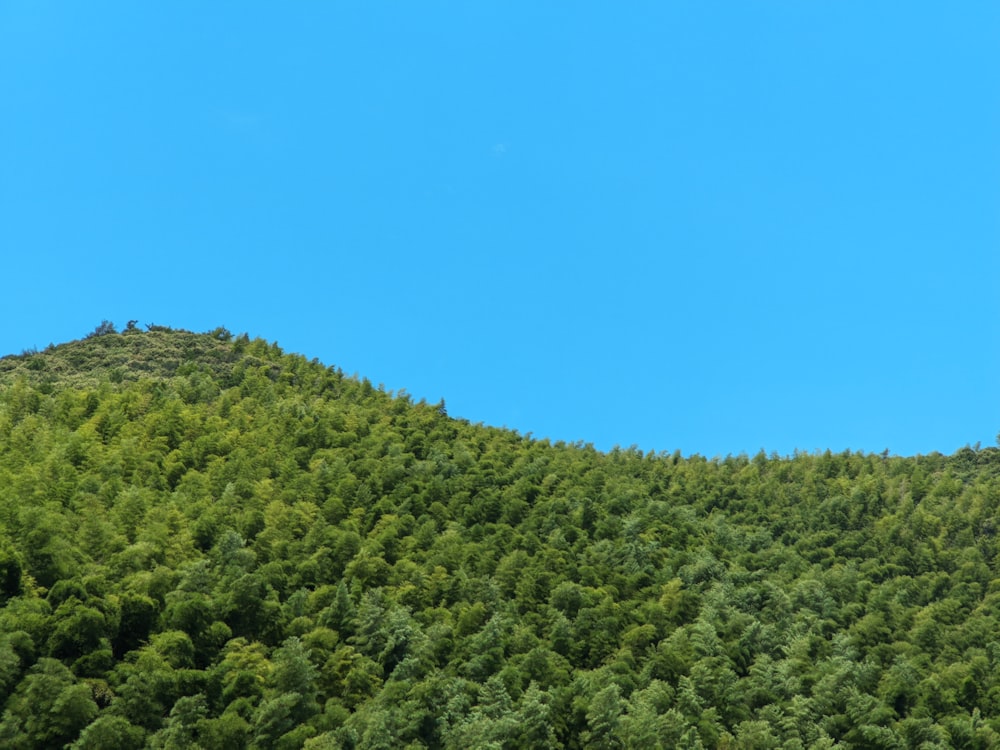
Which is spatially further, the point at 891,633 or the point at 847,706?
the point at 891,633

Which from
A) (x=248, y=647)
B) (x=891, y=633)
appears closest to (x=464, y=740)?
(x=248, y=647)

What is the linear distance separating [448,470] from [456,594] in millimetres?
19491

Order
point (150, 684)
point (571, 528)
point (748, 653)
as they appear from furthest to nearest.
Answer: point (571, 528)
point (748, 653)
point (150, 684)

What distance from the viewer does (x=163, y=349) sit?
111750mm

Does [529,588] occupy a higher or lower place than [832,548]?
lower

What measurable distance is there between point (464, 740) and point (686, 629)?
18.6 meters

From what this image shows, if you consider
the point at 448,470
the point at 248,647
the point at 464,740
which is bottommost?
the point at 464,740

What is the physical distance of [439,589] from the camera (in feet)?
205

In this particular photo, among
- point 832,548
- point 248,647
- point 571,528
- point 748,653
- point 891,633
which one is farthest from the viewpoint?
point 832,548

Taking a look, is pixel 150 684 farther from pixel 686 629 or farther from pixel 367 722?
pixel 686 629

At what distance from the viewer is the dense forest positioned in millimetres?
49438

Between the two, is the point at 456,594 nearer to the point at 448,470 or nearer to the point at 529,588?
the point at 529,588

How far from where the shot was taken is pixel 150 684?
4753 cm

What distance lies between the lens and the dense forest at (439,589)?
49.4m
